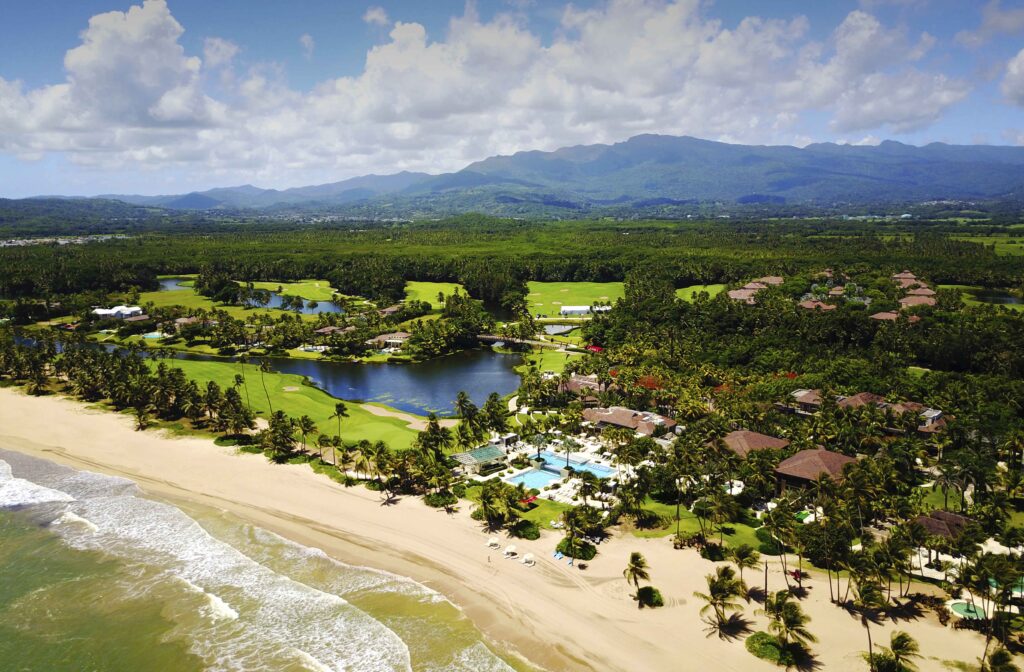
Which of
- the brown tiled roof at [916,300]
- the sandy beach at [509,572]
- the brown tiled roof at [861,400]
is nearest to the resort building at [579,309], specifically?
the brown tiled roof at [916,300]

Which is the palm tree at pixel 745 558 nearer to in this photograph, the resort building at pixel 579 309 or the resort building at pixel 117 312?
the resort building at pixel 579 309

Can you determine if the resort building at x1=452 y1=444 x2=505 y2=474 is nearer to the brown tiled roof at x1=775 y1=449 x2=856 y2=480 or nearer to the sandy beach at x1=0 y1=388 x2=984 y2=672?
the sandy beach at x1=0 y1=388 x2=984 y2=672

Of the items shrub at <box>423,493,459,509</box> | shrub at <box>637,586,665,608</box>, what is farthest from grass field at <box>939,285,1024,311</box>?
shrub at <box>423,493,459,509</box>

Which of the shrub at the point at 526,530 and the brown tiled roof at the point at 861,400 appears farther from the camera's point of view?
the brown tiled roof at the point at 861,400

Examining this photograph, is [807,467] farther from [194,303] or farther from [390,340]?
[194,303]

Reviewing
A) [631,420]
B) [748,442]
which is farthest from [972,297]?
[631,420]

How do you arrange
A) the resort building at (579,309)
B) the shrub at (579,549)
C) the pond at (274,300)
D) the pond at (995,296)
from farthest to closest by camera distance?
1. the pond at (274,300)
2. the resort building at (579,309)
3. the pond at (995,296)
4. the shrub at (579,549)
